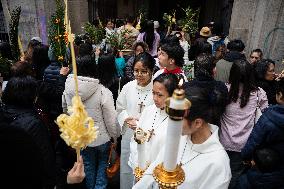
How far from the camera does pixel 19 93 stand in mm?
2746

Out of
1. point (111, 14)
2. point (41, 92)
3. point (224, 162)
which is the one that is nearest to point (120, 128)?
point (41, 92)

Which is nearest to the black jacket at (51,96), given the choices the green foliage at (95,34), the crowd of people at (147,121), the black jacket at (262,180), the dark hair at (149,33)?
the crowd of people at (147,121)

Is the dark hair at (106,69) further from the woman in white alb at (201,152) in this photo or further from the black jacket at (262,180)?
the black jacket at (262,180)

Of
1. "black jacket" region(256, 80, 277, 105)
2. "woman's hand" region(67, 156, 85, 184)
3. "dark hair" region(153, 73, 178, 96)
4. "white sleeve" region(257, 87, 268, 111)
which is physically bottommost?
"black jacket" region(256, 80, 277, 105)

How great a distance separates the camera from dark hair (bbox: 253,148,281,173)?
264cm

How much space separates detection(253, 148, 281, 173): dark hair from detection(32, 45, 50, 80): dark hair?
13.0ft

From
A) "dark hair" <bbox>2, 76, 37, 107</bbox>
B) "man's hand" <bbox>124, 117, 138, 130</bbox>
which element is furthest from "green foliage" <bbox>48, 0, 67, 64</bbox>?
"man's hand" <bbox>124, 117, 138, 130</bbox>

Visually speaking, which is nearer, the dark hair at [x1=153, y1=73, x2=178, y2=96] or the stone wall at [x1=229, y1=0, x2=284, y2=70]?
the dark hair at [x1=153, y1=73, x2=178, y2=96]

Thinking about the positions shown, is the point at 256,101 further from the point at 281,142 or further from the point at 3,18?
the point at 3,18

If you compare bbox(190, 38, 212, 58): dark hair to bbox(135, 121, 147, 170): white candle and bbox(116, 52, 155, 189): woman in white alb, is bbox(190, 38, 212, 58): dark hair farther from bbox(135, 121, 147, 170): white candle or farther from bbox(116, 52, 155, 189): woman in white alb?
bbox(135, 121, 147, 170): white candle

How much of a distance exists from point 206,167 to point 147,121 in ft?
3.57

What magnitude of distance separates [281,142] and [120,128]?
2.09m

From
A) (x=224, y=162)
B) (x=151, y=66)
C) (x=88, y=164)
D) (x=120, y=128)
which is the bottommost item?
(x=88, y=164)

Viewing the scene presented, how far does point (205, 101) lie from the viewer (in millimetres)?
2070
